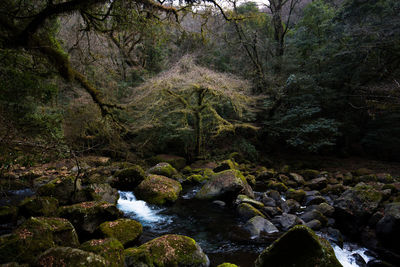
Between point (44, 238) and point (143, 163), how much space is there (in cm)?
847

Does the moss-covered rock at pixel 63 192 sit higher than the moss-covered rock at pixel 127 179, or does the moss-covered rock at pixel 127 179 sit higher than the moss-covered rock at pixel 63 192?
the moss-covered rock at pixel 63 192

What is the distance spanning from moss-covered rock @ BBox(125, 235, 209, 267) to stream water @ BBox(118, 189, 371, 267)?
0.49 meters

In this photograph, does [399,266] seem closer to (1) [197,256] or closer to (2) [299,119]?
(1) [197,256]

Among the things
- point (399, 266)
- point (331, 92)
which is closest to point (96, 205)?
point (399, 266)

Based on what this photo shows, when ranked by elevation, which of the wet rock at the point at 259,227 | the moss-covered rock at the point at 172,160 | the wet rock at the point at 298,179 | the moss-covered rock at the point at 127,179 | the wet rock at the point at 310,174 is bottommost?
the wet rock at the point at 310,174

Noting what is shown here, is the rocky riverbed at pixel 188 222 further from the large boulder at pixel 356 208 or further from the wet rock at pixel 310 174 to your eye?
the wet rock at pixel 310 174

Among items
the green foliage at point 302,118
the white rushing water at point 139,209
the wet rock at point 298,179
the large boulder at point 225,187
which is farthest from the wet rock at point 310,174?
the white rushing water at point 139,209

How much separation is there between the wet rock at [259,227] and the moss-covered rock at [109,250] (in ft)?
9.76

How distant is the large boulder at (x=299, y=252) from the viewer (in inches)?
113

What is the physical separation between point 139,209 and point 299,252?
16.3ft

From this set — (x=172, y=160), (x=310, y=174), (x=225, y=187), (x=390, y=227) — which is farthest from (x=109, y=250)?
(x=310, y=174)

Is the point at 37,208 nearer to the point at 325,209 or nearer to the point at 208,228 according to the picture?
the point at 208,228

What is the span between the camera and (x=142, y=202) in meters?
7.23

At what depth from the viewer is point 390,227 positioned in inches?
190
